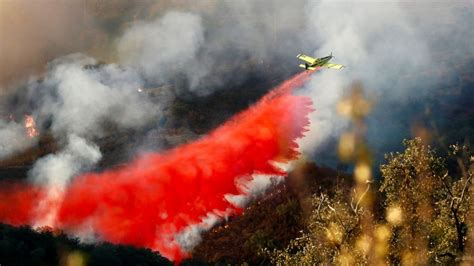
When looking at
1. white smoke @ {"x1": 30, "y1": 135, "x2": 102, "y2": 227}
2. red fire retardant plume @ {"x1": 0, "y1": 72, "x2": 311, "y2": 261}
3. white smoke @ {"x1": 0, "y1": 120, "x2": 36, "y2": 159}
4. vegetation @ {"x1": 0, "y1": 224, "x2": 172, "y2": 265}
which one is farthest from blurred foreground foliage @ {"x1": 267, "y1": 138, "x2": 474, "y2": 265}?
white smoke @ {"x1": 0, "y1": 120, "x2": 36, "y2": 159}

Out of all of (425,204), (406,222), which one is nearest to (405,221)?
(406,222)

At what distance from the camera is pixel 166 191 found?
5408 inches

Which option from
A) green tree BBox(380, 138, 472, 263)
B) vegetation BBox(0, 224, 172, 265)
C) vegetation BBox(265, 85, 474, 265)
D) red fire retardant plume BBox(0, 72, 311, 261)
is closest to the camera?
vegetation BBox(265, 85, 474, 265)

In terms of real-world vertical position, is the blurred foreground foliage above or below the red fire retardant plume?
above

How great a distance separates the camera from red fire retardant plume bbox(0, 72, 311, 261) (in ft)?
425

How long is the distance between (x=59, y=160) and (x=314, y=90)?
86752 millimetres

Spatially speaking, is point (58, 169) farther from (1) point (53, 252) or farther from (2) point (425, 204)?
(2) point (425, 204)

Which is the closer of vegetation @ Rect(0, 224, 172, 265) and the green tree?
the green tree

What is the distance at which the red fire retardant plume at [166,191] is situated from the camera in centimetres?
12950

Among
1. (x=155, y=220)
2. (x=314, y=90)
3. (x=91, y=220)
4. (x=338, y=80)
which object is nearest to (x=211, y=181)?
(x=155, y=220)

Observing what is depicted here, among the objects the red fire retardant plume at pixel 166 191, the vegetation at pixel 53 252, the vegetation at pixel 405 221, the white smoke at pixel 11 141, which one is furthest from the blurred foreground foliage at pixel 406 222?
the white smoke at pixel 11 141

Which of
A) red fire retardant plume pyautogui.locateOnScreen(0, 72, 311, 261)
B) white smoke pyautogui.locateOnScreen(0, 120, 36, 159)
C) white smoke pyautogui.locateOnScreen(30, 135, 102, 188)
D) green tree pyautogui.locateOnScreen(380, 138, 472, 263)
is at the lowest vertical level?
red fire retardant plume pyautogui.locateOnScreen(0, 72, 311, 261)

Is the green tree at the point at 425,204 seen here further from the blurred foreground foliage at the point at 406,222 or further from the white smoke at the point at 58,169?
the white smoke at the point at 58,169

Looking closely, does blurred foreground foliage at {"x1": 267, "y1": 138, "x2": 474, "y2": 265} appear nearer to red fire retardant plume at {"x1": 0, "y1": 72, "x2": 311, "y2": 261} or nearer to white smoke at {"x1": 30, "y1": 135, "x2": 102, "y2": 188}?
red fire retardant plume at {"x1": 0, "y1": 72, "x2": 311, "y2": 261}
